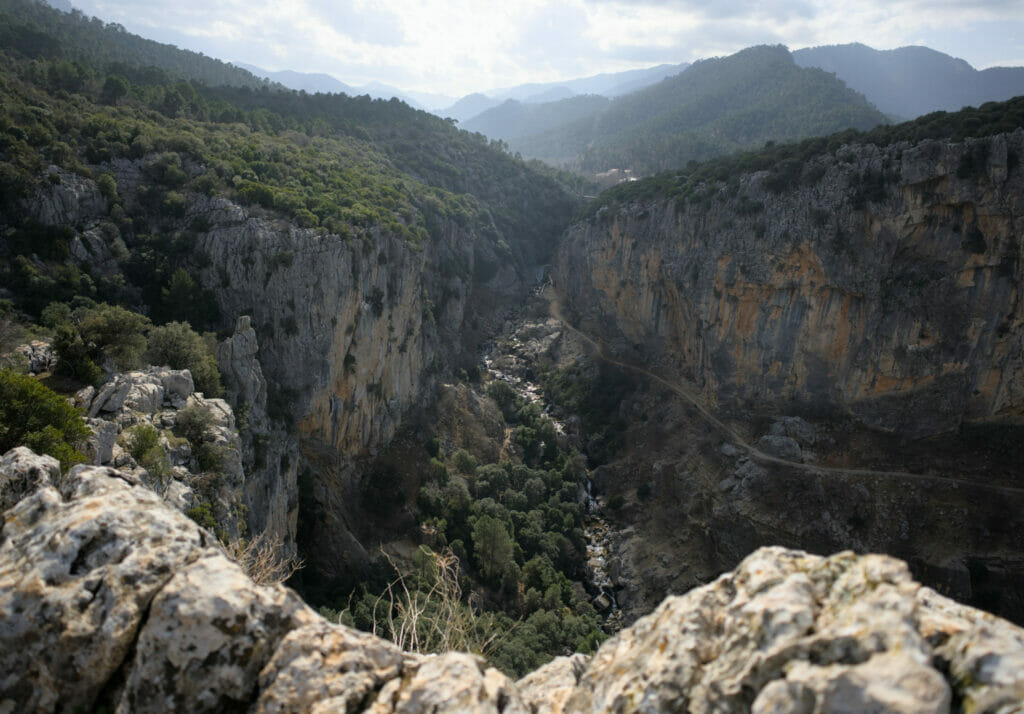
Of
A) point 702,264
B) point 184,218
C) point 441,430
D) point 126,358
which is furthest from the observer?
point 702,264

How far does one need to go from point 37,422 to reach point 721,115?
15350cm

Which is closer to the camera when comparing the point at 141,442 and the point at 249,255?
the point at 141,442

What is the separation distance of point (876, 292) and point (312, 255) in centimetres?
3880

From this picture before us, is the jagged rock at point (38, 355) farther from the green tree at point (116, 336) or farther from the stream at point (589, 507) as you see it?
the stream at point (589, 507)

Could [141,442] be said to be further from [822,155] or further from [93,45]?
[93,45]

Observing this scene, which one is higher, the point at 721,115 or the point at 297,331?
the point at 721,115

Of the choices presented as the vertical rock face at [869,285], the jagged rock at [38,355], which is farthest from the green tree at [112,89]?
the vertical rock face at [869,285]

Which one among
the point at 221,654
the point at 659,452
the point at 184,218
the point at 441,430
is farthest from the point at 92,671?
the point at 659,452

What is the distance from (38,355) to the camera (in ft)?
66.7

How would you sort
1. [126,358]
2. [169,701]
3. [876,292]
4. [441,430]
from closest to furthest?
[169,701] < [126,358] < [876,292] < [441,430]

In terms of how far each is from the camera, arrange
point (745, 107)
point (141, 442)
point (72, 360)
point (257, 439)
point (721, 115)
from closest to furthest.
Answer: point (141, 442), point (72, 360), point (257, 439), point (745, 107), point (721, 115)

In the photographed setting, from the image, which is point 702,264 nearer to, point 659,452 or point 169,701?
point 659,452

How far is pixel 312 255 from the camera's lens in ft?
115

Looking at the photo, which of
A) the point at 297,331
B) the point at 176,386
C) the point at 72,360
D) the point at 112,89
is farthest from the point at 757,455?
the point at 112,89
